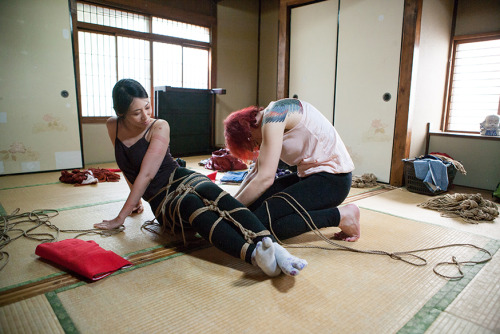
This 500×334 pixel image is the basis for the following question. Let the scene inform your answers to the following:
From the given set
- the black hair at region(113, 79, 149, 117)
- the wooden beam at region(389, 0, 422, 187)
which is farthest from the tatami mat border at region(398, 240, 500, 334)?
the wooden beam at region(389, 0, 422, 187)

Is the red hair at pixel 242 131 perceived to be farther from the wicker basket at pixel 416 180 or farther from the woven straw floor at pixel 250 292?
the wicker basket at pixel 416 180

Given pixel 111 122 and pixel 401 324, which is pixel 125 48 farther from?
pixel 401 324

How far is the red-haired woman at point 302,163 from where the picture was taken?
1.88m

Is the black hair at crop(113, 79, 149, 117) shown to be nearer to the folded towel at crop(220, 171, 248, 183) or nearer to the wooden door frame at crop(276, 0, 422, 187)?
the folded towel at crop(220, 171, 248, 183)

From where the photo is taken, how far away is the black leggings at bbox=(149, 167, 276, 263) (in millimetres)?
1592

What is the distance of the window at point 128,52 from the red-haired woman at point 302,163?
3.74 meters

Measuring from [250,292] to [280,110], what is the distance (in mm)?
910

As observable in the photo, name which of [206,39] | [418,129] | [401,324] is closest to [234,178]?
[418,129]

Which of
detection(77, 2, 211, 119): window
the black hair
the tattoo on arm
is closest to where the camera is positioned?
the tattoo on arm

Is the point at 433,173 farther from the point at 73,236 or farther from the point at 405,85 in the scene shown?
the point at 73,236

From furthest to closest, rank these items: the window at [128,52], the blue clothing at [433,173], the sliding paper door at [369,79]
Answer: the window at [128,52]
the sliding paper door at [369,79]
the blue clothing at [433,173]

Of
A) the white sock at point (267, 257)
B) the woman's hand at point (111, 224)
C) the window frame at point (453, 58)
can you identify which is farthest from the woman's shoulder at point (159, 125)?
the window frame at point (453, 58)

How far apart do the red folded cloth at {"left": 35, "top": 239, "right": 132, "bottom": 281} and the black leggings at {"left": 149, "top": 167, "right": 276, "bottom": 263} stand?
400 mm

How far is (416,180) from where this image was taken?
3436 mm
